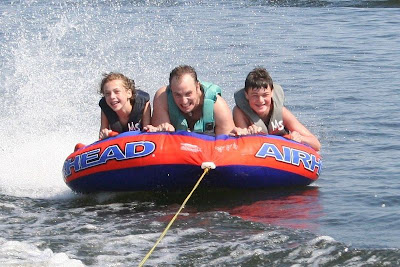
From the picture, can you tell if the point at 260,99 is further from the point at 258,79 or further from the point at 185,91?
the point at 185,91

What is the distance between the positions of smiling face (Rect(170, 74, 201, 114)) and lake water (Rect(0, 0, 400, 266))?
85 cm

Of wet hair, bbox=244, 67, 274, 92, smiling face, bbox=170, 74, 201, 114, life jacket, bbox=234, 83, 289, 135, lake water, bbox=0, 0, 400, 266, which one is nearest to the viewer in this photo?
lake water, bbox=0, 0, 400, 266

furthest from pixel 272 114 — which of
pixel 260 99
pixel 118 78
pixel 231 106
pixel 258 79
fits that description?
pixel 231 106

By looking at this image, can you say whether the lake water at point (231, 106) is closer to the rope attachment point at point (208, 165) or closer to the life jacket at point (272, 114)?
the rope attachment point at point (208, 165)

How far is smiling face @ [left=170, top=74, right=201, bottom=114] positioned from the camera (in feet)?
23.6

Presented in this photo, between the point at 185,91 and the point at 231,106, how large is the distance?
13.2ft

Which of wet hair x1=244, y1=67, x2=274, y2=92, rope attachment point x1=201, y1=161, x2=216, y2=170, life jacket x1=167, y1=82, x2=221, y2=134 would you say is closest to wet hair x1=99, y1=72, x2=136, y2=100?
life jacket x1=167, y1=82, x2=221, y2=134

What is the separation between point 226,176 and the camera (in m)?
7.15

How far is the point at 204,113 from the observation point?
24.7ft

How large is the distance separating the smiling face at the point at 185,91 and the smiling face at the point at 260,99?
18.2 inches

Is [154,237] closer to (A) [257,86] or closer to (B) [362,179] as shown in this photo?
(A) [257,86]

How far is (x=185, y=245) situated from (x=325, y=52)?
30.1 ft

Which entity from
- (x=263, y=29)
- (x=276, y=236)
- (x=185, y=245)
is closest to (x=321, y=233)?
(x=276, y=236)

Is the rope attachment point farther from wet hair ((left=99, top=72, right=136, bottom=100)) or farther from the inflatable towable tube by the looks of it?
wet hair ((left=99, top=72, right=136, bottom=100))
